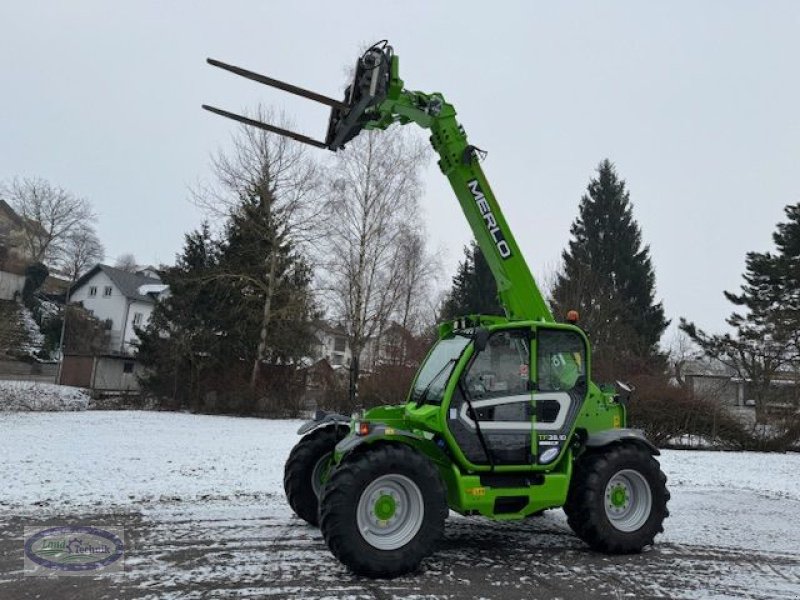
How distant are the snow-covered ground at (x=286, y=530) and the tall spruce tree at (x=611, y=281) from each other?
1473 cm

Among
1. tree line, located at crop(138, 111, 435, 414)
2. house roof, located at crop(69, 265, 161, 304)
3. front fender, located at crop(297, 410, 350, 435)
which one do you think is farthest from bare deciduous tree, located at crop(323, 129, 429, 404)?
house roof, located at crop(69, 265, 161, 304)

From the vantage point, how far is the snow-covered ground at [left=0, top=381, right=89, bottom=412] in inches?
915

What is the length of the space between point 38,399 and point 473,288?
2185 cm

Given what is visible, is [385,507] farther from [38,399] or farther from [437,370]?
[38,399]

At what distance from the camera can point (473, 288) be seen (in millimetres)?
34375

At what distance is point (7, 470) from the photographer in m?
9.29

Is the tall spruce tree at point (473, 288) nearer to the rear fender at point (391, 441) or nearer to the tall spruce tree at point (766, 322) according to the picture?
the tall spruce tree at point (766, 322)

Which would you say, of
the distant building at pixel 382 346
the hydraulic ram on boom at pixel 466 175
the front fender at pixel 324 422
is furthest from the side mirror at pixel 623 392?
the distant building at pixel 382 346

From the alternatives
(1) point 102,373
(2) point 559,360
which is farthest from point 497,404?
(1) point 102,373

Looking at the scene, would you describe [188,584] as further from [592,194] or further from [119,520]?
[592,194]

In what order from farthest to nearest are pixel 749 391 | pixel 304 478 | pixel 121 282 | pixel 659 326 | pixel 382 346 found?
pixel 121 282 < pixel 659 326 < pixel 382 346 < pixel 749 391 < pixel 304 478

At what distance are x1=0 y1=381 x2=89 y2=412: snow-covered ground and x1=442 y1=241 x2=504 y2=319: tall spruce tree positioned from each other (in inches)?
762

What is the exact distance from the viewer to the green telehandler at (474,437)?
17.2ft

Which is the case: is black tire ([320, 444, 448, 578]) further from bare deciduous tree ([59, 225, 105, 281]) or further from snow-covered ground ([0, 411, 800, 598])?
bare deciduous tree ([59, 225, 105, 281])
